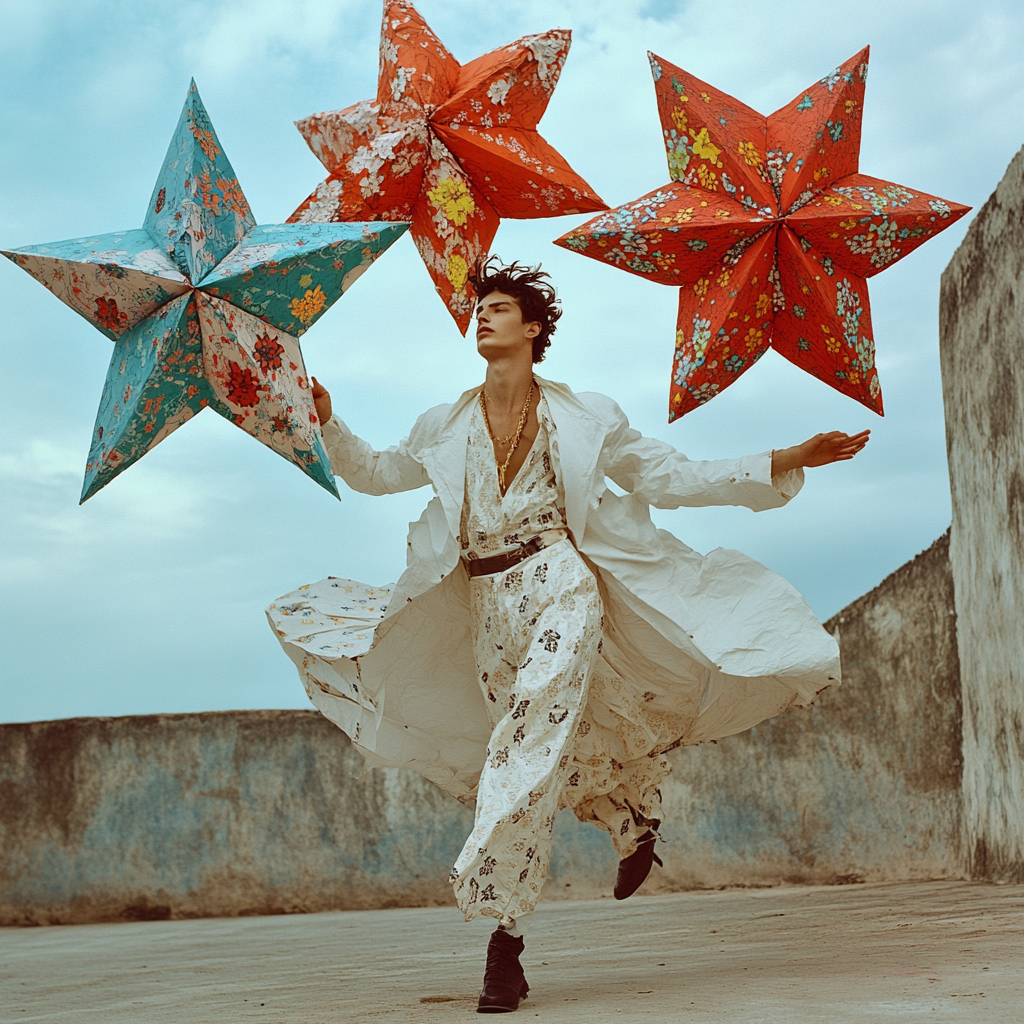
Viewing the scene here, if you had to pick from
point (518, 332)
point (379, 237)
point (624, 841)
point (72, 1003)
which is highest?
point (379, 237)

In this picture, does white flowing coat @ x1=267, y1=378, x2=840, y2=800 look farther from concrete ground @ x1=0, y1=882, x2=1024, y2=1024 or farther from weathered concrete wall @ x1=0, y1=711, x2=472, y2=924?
weathered concrete wall @ x1=0, y1=711, x2=472, y2=924

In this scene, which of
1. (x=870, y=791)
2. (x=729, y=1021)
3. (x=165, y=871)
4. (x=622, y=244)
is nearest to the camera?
(x=729, y=1021)

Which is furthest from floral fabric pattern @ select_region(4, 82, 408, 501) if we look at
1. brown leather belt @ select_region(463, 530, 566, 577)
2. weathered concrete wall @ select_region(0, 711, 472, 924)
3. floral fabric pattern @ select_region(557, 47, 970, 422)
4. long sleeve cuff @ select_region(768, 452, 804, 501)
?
weathered concrete wall @ select_region(0, 711, 472, 924)

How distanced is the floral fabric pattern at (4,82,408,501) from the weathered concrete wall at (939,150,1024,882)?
3163mm

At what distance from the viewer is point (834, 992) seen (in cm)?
278

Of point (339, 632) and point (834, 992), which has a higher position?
point (339, 632)

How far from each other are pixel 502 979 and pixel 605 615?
4.24 ft

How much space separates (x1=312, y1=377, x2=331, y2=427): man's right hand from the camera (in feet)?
12.9

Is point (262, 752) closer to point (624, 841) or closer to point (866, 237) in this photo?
point (624, 841)

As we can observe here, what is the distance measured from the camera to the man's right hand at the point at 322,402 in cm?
393

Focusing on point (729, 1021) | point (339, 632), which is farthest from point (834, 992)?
point (339, 632)

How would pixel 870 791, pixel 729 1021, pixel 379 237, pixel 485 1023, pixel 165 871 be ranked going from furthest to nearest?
1. pixel 165 871
2. pixel 870 791
3. pixel 379 237
4. pixel 485 1023
5. pixel 729 1021

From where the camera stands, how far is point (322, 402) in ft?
12.9

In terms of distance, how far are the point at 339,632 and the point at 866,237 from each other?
2328mm
